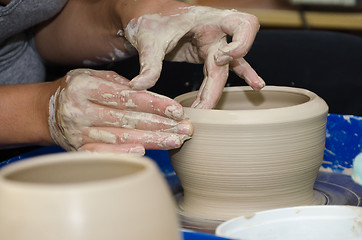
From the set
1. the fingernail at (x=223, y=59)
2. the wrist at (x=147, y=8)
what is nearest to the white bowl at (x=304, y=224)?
the fingernail at (x=223, y=59)

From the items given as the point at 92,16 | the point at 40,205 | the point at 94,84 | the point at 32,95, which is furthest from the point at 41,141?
the point at 40,205

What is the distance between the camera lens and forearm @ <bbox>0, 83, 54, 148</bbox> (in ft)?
3.57

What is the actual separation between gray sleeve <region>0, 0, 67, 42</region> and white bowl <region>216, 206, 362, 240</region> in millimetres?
761

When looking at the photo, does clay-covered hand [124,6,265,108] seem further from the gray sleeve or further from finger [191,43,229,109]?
the gray sleeve

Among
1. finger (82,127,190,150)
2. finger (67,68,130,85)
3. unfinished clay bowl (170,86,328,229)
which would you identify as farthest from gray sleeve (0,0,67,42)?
unfinished clay bowl (170,86,328,229)

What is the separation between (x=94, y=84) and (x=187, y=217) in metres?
0.29

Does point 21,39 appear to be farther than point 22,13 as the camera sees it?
Yes

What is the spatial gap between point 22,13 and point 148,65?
453 mm

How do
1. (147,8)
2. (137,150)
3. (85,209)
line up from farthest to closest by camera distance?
(147,8), (137,150), (85,209)

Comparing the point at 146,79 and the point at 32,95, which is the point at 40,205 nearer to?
the point at 146,79

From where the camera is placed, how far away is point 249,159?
0.89 metres

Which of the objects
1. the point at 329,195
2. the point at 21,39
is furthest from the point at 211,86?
the point at 21,39

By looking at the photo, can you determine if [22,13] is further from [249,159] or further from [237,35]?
[249,159]

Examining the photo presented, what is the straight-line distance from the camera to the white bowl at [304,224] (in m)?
0.78
